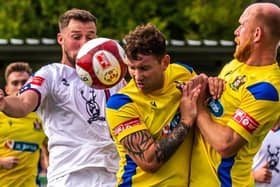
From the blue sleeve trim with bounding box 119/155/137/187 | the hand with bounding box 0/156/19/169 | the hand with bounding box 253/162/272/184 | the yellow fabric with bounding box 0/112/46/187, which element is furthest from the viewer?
the yellow fabric with bounding box 0/112/46/187

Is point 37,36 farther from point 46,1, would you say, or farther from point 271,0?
point 271,0

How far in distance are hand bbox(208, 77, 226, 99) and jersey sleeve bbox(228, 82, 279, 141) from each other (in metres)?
0.16

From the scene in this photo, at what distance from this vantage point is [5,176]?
9.79 m

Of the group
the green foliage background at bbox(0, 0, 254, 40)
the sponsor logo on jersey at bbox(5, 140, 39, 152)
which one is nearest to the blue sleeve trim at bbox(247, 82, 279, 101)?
the sponsor logo on jersey at bbox(5, 140, 39, 152)

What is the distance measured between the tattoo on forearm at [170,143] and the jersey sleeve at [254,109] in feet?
1.09

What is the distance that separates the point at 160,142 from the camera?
237 inches

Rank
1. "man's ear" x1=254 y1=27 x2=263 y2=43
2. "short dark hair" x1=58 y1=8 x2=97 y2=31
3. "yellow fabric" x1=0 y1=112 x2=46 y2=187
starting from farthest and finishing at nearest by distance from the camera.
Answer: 1. "yellow fabric" x1=0 y1=112 x2=46 y2=187
2. "short dark hair" x1=58 y1=8 x2=97 y2=31
3. "man's ear" x1=254 y1=27 x2=263 y2=43

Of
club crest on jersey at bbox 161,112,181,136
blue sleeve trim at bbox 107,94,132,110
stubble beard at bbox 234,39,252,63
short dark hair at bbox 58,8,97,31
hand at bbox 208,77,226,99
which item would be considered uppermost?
stubble beard at bbox 234,39,252,63

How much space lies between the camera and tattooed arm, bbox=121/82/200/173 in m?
6.00

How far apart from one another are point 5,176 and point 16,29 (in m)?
14.9

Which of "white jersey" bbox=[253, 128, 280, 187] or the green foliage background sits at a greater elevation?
"white jersey" bbox=[253, 128, 280, 187]

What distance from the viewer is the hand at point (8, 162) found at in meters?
9.52

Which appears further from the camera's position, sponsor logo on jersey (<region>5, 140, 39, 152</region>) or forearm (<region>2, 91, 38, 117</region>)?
sponsor logo on jersey (<region>5, 140, 39, 152</region>)

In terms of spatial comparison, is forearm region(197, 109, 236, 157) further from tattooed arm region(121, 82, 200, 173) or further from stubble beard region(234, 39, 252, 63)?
stubble beard region(234, 39, 252, 63)
